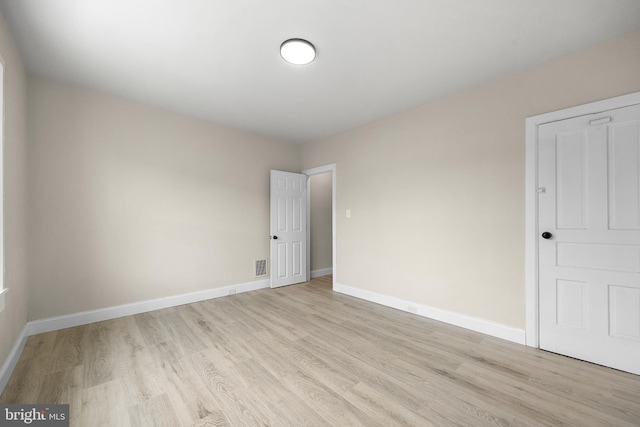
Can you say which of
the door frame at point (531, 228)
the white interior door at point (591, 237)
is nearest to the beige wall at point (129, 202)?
the door frame at point (531, 228)

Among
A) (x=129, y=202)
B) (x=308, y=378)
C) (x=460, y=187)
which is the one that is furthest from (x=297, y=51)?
(x=129, y=202)

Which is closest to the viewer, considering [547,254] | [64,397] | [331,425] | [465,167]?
[331,425]

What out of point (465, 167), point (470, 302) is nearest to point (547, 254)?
point (470, 302)

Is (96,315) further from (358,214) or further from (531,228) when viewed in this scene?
(531,228)

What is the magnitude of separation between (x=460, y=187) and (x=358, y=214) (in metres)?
1.51

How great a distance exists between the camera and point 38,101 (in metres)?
2.77

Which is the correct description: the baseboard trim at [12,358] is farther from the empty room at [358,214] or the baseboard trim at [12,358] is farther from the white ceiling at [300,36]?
the white ceiling at [300,36]

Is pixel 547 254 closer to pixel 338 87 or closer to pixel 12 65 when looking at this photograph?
pixel 338 87

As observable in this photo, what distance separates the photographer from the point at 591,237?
2.22 metres

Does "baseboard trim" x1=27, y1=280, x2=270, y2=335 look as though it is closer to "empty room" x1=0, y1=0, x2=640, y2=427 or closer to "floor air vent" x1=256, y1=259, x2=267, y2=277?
"empty room" x1=0, y1=0, x2=640, y2=427

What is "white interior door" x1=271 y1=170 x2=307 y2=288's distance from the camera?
181 inches

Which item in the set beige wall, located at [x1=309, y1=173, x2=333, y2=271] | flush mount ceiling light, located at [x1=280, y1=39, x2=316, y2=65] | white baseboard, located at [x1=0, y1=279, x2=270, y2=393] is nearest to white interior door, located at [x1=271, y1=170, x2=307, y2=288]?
beige wall, located at [x1=309, y1=173, x2=333, y2=271]

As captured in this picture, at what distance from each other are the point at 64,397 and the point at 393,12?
135 inches

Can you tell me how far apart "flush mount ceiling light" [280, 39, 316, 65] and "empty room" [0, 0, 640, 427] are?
0.01 m
